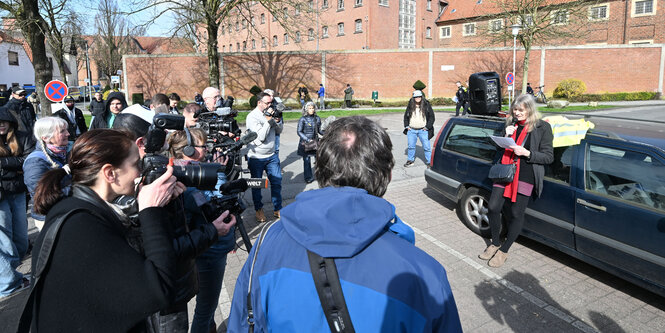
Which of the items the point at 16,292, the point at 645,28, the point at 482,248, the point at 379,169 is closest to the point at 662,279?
the point at 482,248

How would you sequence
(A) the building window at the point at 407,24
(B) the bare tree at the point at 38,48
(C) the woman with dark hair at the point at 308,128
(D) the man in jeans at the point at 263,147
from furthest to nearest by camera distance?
(A) the building window at the point at 407,24 < (B) the bare tree at the point at 38,48 < (C) the woman with dark hair at the point at 308,128 < (D) the man in jeans at the point at 263,147

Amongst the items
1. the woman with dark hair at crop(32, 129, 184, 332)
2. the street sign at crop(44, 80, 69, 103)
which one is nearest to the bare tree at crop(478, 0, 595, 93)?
the street sign at crop(44, 80, 69, 103)

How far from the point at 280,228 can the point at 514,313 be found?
10.1 feet

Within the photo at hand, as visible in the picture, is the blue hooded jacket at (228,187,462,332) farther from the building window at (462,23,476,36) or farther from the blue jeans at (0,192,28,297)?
the building window at (462,23,476,36)

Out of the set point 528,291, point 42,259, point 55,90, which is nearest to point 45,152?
point 42,259

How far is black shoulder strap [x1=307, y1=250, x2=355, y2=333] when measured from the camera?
126cm

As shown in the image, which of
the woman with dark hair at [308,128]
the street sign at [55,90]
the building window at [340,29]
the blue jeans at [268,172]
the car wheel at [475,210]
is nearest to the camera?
the car wheel at [475,210]

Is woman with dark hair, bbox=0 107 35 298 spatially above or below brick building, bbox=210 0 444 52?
below

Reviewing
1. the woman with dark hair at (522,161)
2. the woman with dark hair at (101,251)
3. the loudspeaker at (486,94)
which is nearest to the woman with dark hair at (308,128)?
the loudspeaker at (486,94)

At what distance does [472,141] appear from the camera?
5926mm

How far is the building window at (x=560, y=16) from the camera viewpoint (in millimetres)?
28188

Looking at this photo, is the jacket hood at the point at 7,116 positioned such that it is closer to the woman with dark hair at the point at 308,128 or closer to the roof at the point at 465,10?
the woman with dark hair at the point at 308,128

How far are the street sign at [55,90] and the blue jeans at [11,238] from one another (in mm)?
7306

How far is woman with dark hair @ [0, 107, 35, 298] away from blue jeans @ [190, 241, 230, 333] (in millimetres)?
2516
